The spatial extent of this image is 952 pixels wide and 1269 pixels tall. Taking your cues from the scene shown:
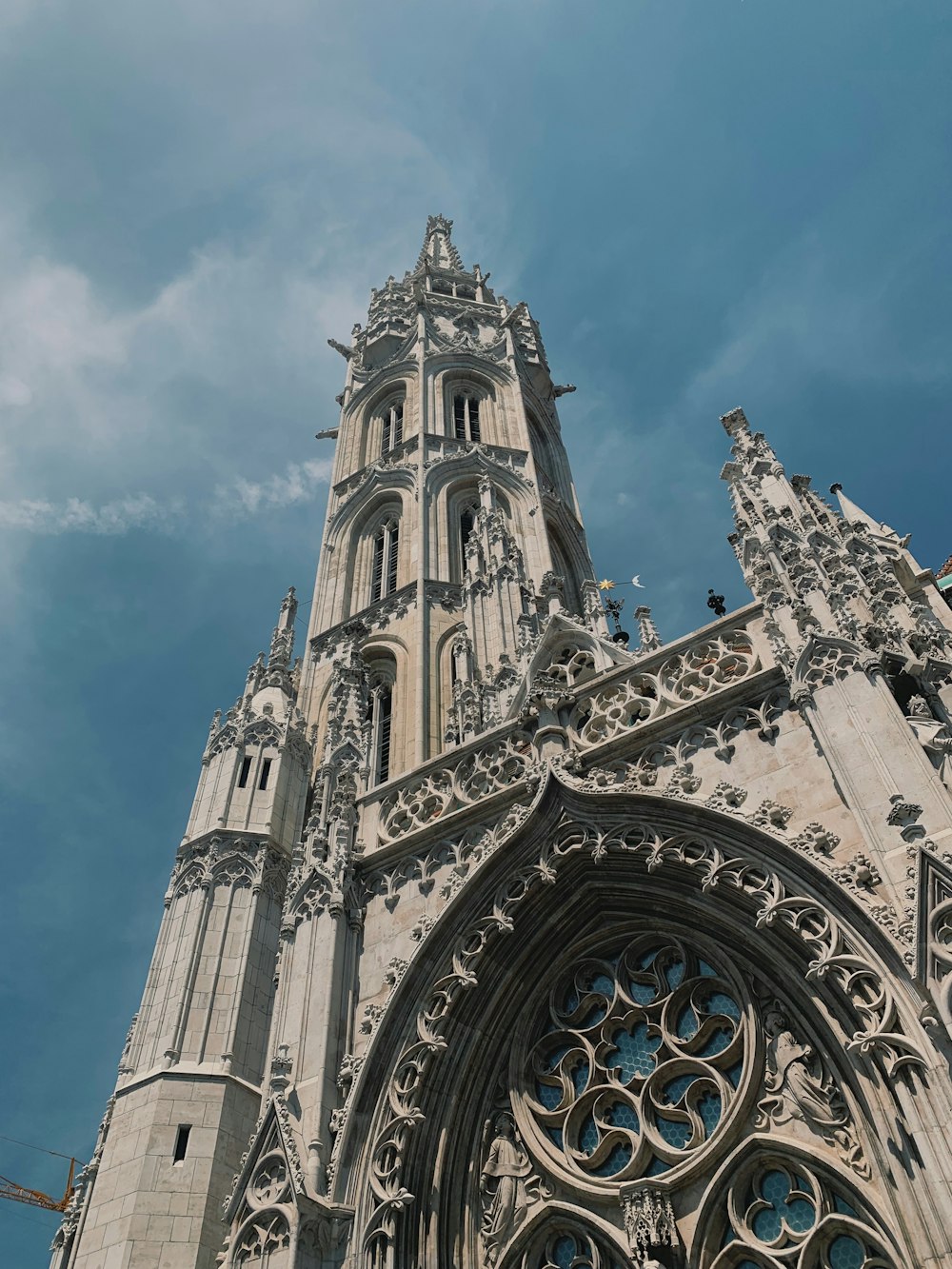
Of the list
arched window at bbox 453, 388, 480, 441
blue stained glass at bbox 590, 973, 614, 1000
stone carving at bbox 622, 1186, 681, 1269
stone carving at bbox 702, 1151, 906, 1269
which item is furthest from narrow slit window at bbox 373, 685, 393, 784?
stone carving at bbox 702, 1151, 906, 1269

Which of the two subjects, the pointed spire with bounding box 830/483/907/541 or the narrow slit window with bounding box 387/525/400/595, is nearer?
the pointed spire with bounding box 830/483/907/541

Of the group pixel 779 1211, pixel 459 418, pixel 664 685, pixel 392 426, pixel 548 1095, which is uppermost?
pixel 392 426

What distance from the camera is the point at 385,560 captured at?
29.4 m

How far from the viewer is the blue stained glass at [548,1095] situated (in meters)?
12.1

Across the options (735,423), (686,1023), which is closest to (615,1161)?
(686,1023)

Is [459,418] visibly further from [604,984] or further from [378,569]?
[604,984]

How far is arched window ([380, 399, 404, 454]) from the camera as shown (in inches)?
1331

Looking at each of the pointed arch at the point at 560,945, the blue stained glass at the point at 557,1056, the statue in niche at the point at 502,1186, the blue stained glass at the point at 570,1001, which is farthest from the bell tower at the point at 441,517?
the statue in niche at the point at 502,1186

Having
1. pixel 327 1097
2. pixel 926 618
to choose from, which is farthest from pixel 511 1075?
pixel 926 618

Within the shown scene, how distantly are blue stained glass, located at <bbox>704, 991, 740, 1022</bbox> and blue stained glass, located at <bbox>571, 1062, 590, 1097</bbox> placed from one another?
5.34 feet

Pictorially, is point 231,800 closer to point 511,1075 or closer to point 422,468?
point 511,1075

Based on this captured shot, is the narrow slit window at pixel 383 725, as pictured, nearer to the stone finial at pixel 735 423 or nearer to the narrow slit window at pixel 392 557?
the narrow slit window at pixel 392 557

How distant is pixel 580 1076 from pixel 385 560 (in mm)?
19191

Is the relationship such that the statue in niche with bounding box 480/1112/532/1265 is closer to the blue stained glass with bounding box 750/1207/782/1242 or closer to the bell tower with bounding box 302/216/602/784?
the blue stained glass with bounding box 750/1207/782/1242
